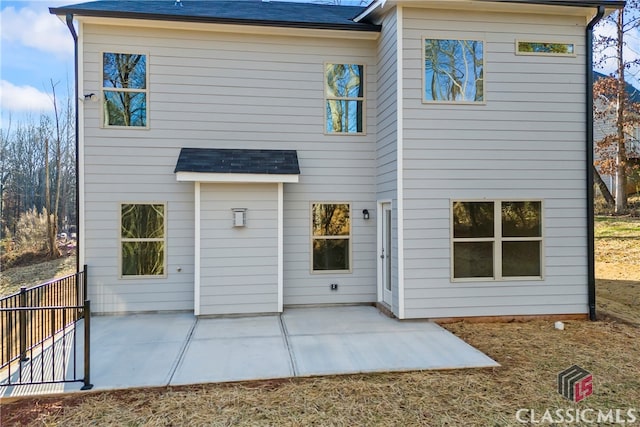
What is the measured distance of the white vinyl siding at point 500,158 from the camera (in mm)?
5906

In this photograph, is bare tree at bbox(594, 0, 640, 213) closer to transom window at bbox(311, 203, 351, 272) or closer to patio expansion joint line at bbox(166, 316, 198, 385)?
transom window at bbox(311, 203, 351, 272)

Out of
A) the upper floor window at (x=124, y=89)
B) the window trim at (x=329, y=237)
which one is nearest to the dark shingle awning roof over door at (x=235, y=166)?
the window trim at (x=329, y=237)

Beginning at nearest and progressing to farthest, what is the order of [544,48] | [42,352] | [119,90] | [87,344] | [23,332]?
[87,344]
[23,332]
[42,352]
[544,48]
[119,90]

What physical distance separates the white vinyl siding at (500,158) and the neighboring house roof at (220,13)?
5.96ft

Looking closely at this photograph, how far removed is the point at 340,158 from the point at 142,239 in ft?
12.2

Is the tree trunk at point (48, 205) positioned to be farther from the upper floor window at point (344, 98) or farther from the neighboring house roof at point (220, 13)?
the upper floor window at point (344, 98)

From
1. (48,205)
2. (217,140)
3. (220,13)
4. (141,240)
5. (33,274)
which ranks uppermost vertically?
(220,13)

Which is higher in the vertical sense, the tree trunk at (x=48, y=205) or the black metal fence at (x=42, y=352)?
the tree trunk at (x=48, y=205)

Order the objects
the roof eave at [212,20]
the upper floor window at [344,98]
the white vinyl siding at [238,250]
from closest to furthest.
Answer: the roof eave at [212,20] → the white vinyl siding at [238,250] → the upper floor window at [344,98]

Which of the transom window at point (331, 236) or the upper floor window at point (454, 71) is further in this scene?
the transom window at point (331, 236)

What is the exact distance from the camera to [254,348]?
4.81 metres

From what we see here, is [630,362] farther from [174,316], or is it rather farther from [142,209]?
[142,209]

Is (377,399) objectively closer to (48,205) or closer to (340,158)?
(340,158)

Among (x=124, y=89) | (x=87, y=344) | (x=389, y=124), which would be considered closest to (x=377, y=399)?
(x=87, y=344)
